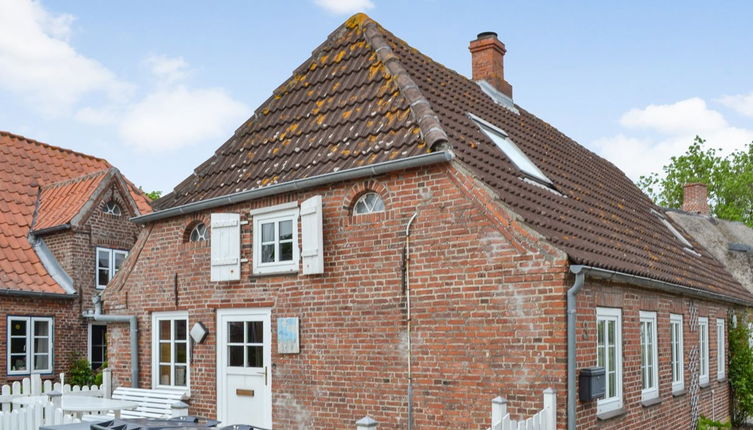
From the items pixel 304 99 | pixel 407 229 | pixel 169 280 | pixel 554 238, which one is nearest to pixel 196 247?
pixel 169 280

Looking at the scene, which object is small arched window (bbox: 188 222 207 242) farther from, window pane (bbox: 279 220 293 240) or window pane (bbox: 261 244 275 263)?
window pane (bbox: 279 220 293 240)

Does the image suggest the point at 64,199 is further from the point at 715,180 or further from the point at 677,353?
the point at 715,180

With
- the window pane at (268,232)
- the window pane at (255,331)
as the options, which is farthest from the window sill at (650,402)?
the window pane at (268,232)

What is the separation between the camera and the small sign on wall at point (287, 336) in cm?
1192

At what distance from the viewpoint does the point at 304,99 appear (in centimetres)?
1386

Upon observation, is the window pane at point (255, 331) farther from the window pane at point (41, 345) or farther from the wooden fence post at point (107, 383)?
the window pane at point (41, 345)

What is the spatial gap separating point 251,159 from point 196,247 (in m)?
1.79

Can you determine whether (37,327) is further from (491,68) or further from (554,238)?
(554,238)

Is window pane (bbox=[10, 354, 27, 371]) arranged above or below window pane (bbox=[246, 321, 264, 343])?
below

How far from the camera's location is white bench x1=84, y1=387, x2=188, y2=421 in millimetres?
13328

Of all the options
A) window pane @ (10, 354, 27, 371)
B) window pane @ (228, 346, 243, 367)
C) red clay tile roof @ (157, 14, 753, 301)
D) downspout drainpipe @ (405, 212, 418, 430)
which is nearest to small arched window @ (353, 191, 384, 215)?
red clay tile roof @ (157, 14, 753, 301)

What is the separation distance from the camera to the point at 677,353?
14.9 meters

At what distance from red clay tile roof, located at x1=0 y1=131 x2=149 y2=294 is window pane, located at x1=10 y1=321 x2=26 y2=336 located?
0.86m

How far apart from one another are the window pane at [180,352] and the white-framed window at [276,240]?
2465 mm
